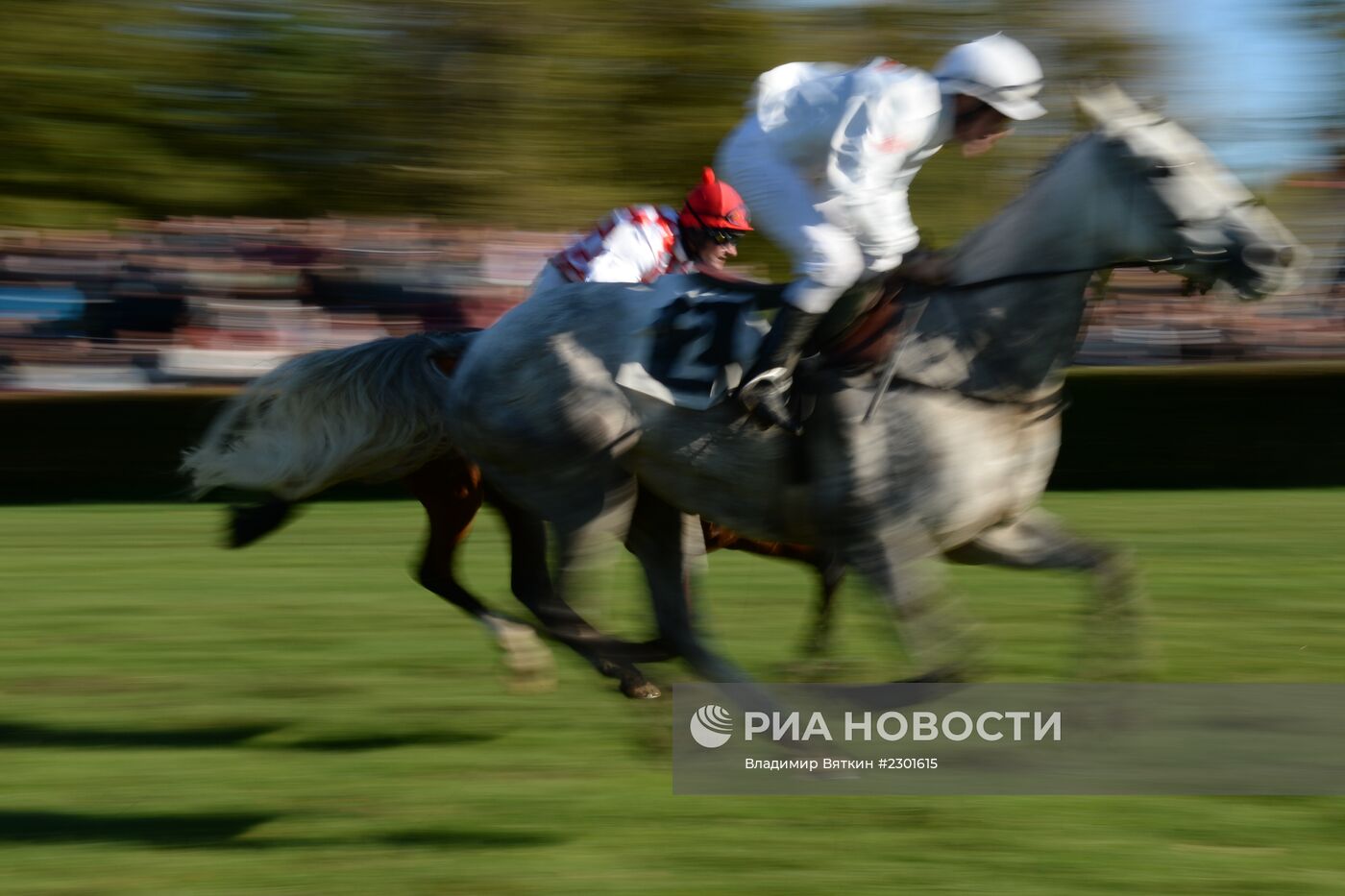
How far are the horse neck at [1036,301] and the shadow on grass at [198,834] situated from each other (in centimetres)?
154

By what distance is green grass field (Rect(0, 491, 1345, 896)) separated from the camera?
357 centimetres

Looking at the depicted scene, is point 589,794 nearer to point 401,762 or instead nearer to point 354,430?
point 401,762

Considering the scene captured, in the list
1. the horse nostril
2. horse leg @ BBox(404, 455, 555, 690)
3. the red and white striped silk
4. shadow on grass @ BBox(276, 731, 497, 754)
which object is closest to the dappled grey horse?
the horse nostril

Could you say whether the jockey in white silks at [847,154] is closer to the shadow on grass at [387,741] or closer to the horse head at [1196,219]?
the horse head at [1196,219]

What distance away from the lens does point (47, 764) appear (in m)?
4.60

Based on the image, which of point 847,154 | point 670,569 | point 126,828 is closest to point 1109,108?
point 847,154

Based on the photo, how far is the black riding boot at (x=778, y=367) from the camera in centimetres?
417

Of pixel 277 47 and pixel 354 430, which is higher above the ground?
pixel 277 47

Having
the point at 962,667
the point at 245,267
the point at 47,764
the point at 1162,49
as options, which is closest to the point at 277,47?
the point at 245,267

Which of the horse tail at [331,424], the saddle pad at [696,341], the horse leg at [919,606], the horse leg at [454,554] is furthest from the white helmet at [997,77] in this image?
the horse leg at [454,554]

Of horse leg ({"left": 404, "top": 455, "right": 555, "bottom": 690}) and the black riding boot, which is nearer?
the black riding boot

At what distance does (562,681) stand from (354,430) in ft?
3.88

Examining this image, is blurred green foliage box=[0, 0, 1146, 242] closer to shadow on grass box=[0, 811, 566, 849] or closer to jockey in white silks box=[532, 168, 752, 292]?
jockey in white silks box=[532, 168, 752, 292]

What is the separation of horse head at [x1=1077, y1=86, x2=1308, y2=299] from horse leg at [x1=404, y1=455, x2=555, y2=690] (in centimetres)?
239
